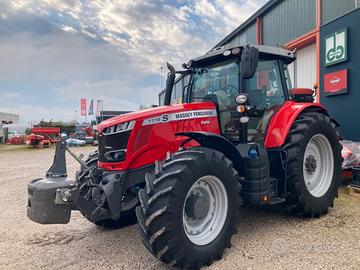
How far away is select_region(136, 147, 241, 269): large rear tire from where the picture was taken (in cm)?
304

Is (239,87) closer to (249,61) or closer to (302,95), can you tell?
(249,61)

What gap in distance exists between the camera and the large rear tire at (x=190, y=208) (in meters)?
3.04

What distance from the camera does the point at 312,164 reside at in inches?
189

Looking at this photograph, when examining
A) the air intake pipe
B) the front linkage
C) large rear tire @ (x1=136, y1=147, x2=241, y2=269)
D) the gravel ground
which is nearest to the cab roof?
the air intake pipe

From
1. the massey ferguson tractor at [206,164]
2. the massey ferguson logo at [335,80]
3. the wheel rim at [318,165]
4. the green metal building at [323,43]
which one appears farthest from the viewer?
the massey ferguson logo at [335,80]

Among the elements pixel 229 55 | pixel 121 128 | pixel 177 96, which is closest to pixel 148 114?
pixel 121 128

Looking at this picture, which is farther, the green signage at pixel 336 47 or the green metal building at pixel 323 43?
the green signage at pixel 336 47

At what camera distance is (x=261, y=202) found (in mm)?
3992

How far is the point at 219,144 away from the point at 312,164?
1768mm

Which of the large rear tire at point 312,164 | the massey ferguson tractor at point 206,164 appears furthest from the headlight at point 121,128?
the large rear tire at point 312,164

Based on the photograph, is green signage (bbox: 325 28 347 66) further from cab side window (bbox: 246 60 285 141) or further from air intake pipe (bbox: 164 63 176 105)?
air intake pipe (bbox: 164 63 176 105)

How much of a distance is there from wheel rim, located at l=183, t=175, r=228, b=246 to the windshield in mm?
1404

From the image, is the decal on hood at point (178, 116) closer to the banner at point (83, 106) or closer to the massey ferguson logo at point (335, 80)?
the massey ferguson logo at point (335, 80)

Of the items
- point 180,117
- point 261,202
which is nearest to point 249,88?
point 180,117
